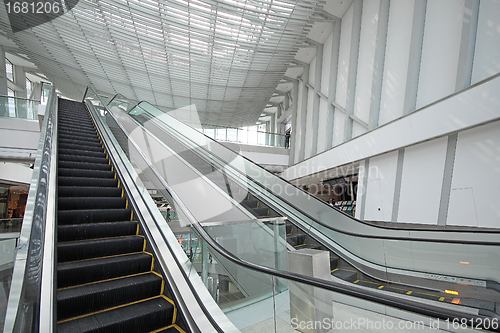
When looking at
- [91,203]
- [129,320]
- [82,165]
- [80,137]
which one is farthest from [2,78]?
[129,320]

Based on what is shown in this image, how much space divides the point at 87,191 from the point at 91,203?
1.29ft

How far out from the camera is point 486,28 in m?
5.42

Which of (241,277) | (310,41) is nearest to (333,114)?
(310,41)

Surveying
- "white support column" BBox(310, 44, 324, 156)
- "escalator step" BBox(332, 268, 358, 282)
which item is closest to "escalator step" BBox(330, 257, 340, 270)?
"escalator step" BBox(332, 268, 358, 282)

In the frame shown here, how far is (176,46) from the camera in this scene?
13.0m

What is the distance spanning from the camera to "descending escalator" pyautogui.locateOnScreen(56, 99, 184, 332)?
2398mm

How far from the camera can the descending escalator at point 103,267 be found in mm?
2398

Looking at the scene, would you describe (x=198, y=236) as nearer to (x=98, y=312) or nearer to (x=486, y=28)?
(x=98, y=312)

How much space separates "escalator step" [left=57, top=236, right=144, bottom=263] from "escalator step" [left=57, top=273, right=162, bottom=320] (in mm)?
440

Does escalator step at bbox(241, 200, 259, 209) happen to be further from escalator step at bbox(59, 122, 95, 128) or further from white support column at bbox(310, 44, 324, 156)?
white support column at bbox(310, 44, 324, 156)

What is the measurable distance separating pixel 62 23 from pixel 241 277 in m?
13.6

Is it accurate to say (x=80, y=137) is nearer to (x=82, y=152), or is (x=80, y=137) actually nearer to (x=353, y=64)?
(x=82, y=152)

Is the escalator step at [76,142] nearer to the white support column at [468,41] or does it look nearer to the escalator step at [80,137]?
the escalator step at [80,137]

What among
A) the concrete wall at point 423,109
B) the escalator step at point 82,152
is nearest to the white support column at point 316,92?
the concrete wall at point 423,109
